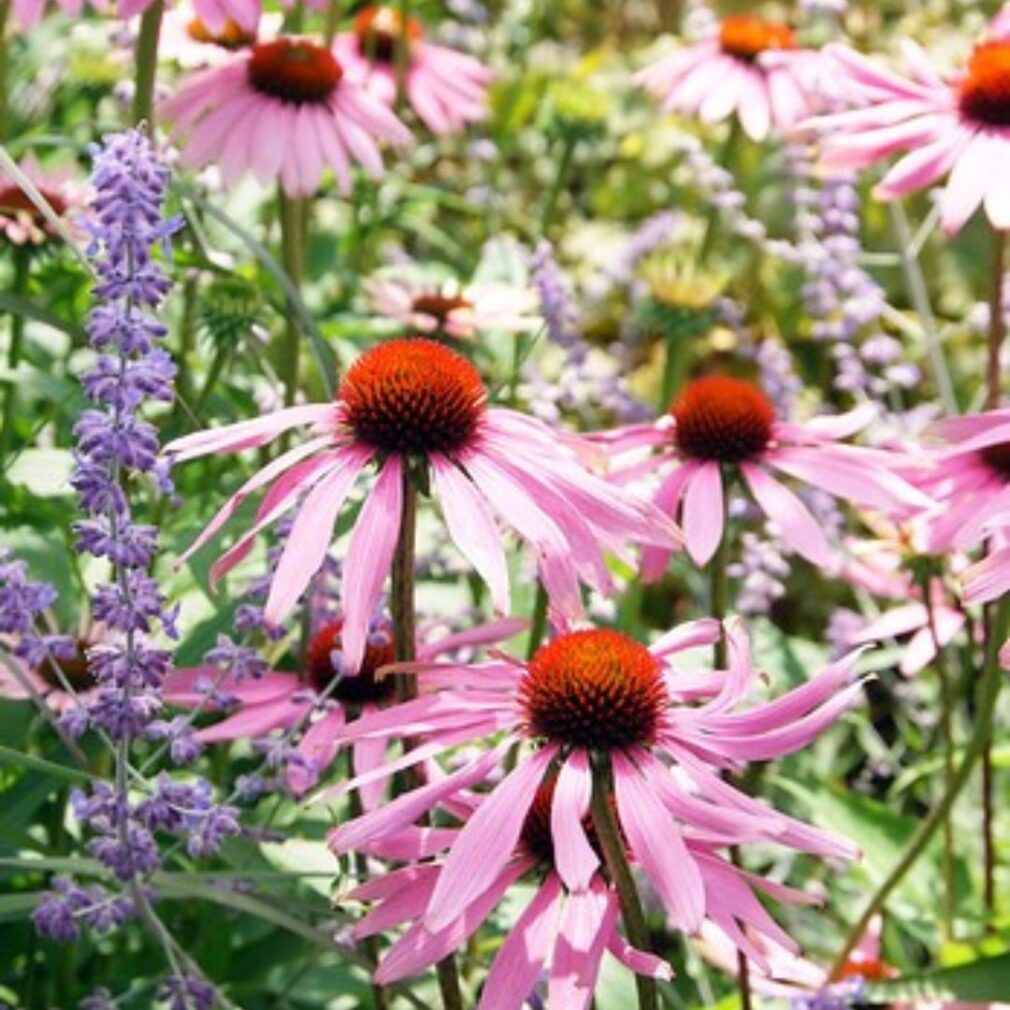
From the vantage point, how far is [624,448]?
140cm

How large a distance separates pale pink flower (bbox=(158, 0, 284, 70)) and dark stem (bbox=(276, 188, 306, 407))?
9.1 inches

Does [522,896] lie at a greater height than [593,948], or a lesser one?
lesser

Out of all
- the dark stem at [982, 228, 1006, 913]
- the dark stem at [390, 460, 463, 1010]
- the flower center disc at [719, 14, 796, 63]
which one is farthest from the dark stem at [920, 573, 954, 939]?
the flower center disc at [719, 14, 796, 63]

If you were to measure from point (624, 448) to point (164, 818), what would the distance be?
1.67 feet

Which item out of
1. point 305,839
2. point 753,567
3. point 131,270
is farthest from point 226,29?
point 131,270

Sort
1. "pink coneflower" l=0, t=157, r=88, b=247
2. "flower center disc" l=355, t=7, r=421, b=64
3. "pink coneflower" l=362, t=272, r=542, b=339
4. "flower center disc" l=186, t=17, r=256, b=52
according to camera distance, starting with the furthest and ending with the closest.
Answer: "flower center disc" l=355, t=7, r=421, b=64 → "flower center disc" l=186, t=17, r=256, b=52 → "pink coneflower" l=362, t=272, r=542, b=339 → "pink coneflower" l=0, t=157, r=88, b=247

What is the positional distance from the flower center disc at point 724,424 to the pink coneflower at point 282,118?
1.35ft

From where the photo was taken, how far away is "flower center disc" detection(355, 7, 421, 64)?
222 centimetres

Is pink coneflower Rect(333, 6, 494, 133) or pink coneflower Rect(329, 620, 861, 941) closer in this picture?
pink coneflower Rect(329, 620, 861, 941)

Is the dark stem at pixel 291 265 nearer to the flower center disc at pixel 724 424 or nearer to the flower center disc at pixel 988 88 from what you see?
the flower center disc at pixel 724 424

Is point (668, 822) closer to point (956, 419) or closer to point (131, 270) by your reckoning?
point (131, 270)

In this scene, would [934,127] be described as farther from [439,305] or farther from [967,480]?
[439,305]

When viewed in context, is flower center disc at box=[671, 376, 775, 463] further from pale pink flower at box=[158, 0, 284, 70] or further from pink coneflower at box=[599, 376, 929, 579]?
pale pink flower at box=[158, 0, 284, 70]

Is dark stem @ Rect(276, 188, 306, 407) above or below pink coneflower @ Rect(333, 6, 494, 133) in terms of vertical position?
below
